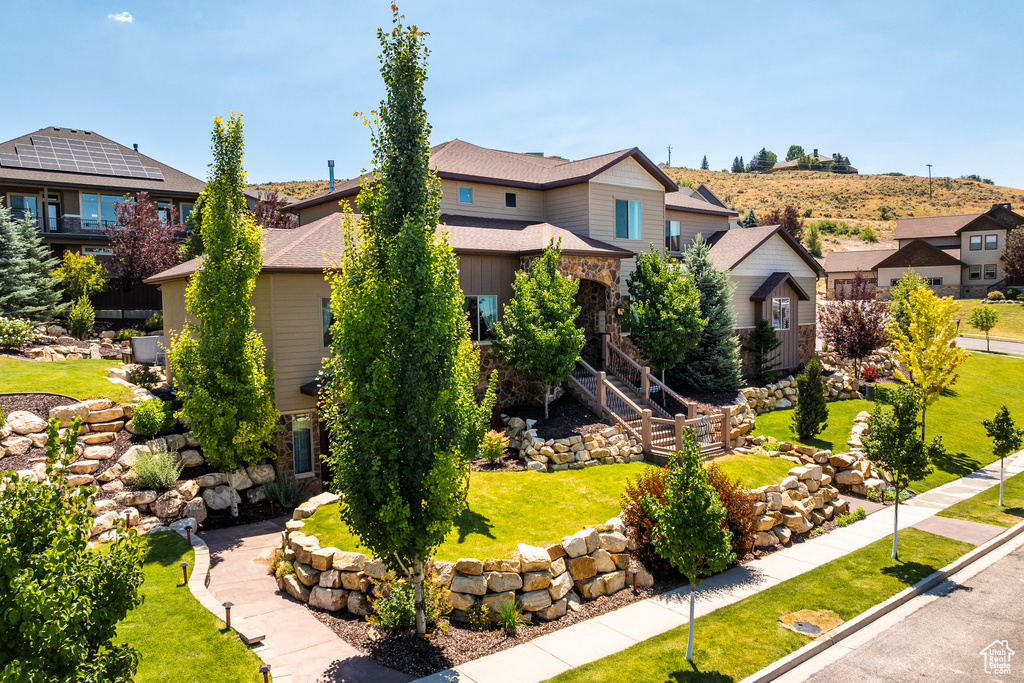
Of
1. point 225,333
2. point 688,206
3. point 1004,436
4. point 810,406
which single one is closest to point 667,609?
point 225,333

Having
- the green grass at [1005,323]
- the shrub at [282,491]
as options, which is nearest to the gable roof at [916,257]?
the green grass at [1005,323]

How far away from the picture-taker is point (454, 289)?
32.1ft

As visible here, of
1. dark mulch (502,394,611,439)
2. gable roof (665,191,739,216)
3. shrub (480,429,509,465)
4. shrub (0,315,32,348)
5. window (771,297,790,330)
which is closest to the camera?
shrub (480,429,509,465)

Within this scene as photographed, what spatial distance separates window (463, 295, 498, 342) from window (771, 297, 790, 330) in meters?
15.1

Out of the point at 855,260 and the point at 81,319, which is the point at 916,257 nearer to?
the point at 855,260

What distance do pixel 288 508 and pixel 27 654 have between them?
11966 mm

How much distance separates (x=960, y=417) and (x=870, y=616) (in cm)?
1798

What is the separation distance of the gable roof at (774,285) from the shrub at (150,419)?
78.8 feet

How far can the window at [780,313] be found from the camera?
2903 cm

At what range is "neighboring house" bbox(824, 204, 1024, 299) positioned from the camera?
5700 centimetres

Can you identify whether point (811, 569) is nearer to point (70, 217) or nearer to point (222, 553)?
point (222, 553)

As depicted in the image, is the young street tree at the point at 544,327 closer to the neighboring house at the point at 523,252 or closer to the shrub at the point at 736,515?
the neighboring house at the point at 523,252

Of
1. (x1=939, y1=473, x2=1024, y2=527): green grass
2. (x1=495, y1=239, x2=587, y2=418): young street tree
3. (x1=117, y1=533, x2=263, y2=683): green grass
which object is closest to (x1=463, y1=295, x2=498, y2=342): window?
(x1=495, y1=239, x2=587, y2=418): young street tree

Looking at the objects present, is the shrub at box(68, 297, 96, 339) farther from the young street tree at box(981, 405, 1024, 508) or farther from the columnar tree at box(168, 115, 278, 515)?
the young street tree at box(981, 405, 1024, 508)
